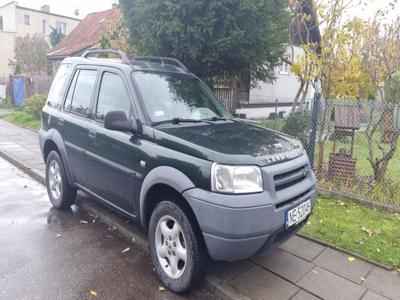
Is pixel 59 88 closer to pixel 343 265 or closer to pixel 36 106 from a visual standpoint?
pixel 343 265

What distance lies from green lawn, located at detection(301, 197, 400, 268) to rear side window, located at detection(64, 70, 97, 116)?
10.0 feet

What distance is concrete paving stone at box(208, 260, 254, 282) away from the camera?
3402 millimetres

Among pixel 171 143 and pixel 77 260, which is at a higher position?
pixel 171 143

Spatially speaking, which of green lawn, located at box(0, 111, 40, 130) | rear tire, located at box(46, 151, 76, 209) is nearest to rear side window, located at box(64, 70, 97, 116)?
rear tire, located at box(46, 151, 76, 209)

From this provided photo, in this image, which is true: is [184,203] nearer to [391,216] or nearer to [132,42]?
[391,216]

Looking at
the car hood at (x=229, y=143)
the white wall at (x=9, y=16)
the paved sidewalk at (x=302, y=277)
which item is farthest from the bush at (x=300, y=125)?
the white wall at (x=9, y=16)

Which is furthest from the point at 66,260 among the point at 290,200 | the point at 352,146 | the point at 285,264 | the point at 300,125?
the point at 300,125

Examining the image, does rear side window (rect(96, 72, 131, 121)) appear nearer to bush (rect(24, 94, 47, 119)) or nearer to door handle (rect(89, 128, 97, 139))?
door handle (rect(89, 128, 97, 139))

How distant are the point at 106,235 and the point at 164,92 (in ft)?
6.14

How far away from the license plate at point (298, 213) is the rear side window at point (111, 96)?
188 centimetres

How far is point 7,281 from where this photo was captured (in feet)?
10.9

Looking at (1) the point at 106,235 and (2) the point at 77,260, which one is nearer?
(2) the point at 77,260

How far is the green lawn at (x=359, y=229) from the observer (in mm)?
3926

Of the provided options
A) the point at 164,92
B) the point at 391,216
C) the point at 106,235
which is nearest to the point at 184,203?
the point at 164,92
